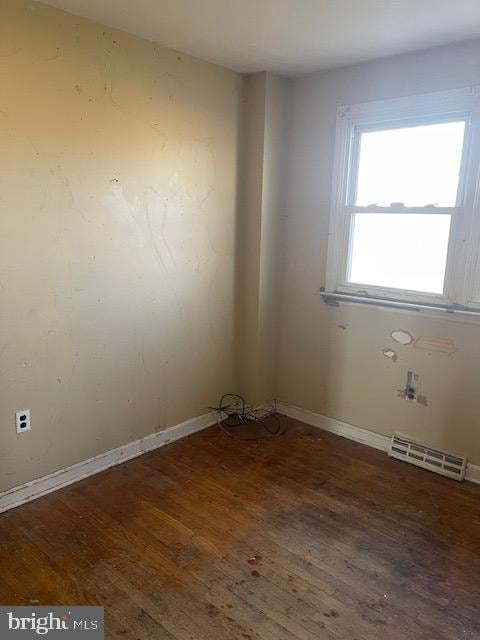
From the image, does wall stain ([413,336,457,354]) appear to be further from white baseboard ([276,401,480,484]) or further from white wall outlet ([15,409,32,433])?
white wall outlet ([15,409,32,433])

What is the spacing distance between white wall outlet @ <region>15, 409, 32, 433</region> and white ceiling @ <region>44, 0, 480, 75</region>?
1.96 m

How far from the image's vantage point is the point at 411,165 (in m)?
2.80

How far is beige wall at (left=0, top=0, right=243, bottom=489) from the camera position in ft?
7.31

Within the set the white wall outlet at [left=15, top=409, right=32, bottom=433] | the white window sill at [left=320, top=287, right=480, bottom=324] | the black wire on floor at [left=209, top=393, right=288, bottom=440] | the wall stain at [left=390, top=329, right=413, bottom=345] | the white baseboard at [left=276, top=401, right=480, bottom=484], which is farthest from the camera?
the black wire on floor at [left=209, top=393, right=288, bottom=440]

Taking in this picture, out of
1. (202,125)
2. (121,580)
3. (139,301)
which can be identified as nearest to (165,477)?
(121,580)

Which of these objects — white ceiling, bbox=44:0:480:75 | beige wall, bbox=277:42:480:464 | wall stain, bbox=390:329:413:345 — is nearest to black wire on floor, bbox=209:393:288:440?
beige wall, bbox=277:42:480:464

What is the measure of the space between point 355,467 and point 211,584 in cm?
128

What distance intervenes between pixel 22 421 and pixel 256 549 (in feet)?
4.33

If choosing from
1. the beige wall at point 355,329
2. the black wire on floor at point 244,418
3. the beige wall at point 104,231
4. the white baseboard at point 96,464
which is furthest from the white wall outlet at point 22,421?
the beige wall at point 355,329

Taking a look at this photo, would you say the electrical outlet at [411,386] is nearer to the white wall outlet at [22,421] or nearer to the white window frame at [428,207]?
the white window frame at [428,207]

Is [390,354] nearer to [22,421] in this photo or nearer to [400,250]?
[400,250]

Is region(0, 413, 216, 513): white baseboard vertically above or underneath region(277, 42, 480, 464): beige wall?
underneath

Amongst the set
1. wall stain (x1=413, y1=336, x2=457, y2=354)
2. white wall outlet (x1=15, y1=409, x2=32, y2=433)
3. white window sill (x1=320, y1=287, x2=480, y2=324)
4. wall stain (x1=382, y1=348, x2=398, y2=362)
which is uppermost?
white window sill (x1=320, y1=287, x2=480, y2=324)

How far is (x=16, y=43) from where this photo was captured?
211 cm
